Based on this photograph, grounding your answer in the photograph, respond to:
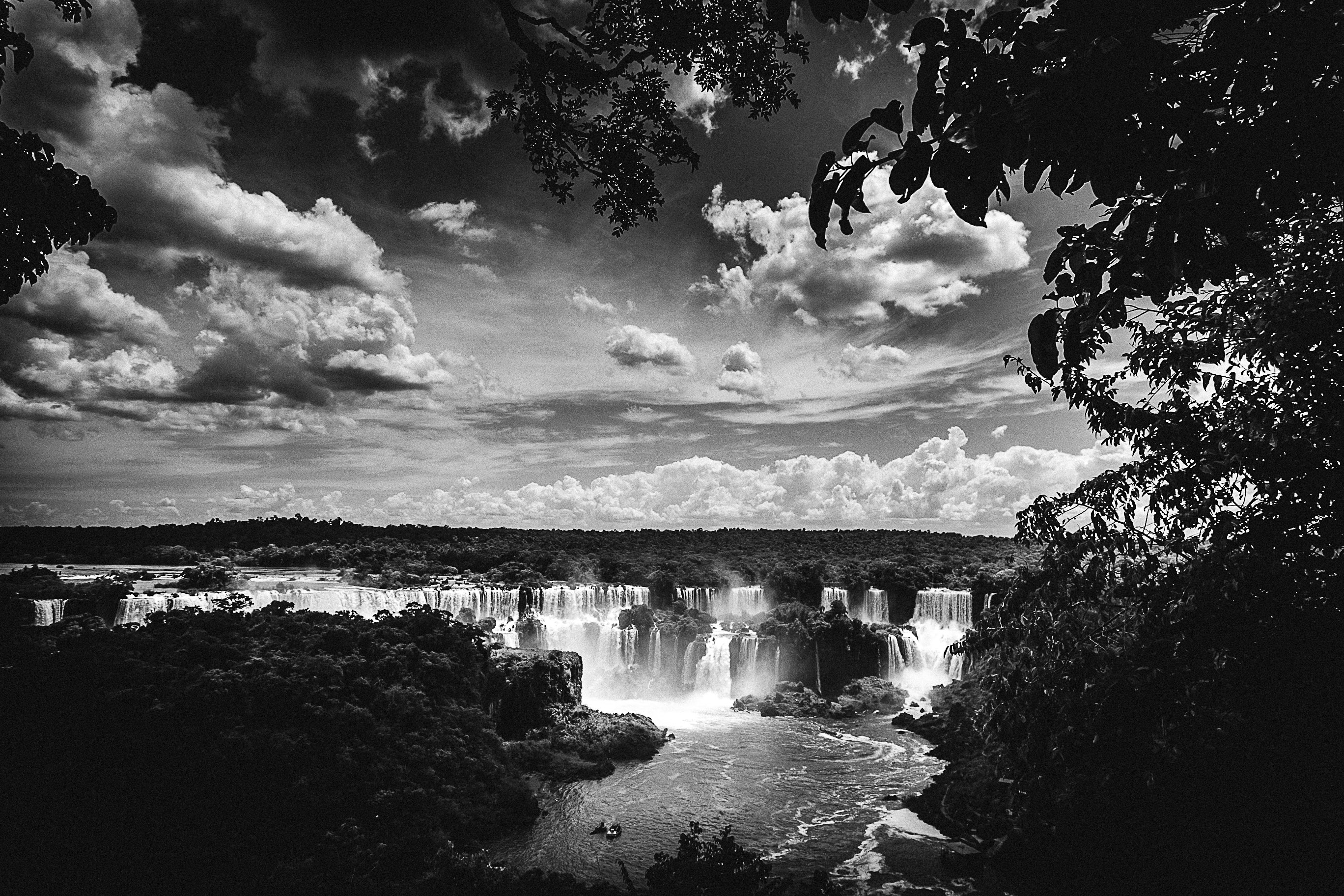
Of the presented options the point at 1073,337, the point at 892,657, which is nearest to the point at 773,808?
the point at 892,657

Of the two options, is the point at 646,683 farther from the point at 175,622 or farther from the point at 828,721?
the point at 175,622

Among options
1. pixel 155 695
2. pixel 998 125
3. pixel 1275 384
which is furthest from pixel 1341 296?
pixel 155 695

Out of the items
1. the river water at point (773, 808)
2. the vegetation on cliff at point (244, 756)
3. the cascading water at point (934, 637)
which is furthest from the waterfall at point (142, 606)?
the cascading water at point (934, 637)

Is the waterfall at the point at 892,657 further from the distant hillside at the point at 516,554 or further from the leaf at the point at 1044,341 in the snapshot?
the leaf at the point at 1044,341

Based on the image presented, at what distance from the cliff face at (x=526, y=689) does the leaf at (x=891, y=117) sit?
2360cm

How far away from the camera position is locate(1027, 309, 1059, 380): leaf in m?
1.88

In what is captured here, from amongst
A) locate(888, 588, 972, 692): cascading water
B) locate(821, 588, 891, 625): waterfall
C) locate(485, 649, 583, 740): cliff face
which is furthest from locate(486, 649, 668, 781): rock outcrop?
locate(821, 588, 891, 625): waterfall

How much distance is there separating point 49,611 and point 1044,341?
116 ft

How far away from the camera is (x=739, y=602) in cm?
4628

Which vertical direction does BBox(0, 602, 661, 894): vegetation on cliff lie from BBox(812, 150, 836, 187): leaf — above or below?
A: below

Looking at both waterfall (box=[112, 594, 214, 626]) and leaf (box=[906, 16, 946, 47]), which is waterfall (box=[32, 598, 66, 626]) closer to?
waterfall (box=[112, 594, 214, 626])

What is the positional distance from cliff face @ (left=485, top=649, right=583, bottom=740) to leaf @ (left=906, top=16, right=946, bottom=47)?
2368 cm

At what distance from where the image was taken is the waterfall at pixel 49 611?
24.2 metres

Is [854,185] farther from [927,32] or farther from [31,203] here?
[31,203]
